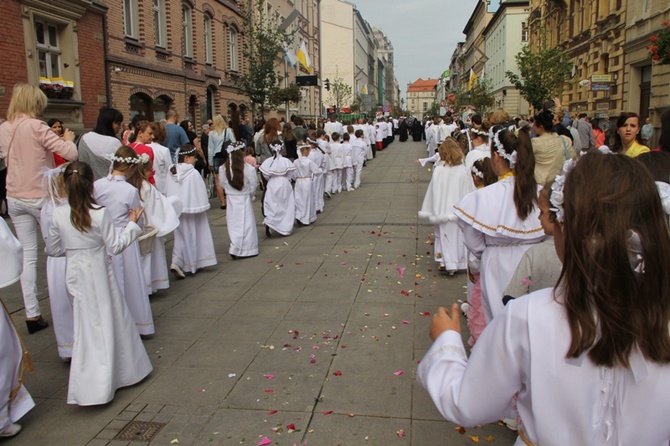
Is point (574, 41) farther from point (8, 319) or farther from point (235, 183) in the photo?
point (8, 319)

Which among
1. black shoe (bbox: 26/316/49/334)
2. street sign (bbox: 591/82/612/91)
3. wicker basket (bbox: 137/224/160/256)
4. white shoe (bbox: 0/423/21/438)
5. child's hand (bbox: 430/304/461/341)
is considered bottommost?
white shoe (bbox: 0/423/21/438)

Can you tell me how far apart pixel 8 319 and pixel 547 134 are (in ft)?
18.2

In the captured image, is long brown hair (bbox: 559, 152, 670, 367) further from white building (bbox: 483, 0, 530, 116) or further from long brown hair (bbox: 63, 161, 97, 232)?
white building (bbox: 483, 0, 530, 116)

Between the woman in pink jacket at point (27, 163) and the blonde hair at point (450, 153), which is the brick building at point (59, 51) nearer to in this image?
the woman in pink jacket at point (27, 163)

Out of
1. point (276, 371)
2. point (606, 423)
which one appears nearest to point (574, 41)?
point (276, 371)

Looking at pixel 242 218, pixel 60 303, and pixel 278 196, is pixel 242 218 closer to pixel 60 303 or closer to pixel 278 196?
pixel 278 196

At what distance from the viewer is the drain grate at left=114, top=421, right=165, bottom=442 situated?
381 cm

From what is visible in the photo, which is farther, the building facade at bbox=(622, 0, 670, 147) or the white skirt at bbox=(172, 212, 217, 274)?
the building facade at bbox=(622, 0, 670, 147)

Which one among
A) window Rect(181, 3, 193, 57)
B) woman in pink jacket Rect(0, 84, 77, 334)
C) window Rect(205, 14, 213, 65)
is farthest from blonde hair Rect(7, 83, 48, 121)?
window Rect(205, 14, 213, 65)

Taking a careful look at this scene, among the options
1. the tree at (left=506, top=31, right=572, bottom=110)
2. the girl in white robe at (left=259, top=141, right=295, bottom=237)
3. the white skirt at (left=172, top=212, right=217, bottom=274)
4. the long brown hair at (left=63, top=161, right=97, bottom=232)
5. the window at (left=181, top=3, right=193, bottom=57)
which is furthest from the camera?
the tree at (left=506, top=31, right=572, bottom=110)

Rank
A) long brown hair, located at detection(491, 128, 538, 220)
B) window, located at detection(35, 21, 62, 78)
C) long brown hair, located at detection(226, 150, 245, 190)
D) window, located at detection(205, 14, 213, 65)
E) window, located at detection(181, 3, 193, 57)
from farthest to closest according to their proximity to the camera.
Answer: window, located at detection(205, 14, 213, 65)
window, located at detection(181, 3, 193, 57)
window, located at detection(35, 21, 62, 78)
long brown hair, located at detection(226, 150, 245, 190)
long brown hair, located at detection(491, 128, 538, 220)

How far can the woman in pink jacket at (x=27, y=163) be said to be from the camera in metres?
5.74

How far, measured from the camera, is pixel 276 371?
4750mm

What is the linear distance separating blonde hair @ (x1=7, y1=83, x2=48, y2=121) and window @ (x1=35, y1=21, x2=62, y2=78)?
9562mm
